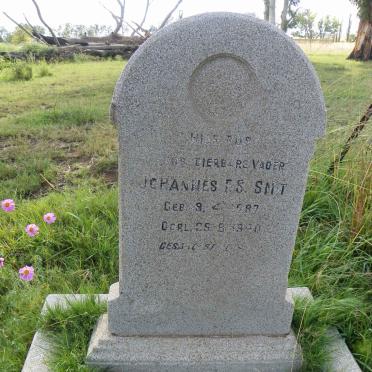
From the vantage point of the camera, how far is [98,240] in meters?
2.71

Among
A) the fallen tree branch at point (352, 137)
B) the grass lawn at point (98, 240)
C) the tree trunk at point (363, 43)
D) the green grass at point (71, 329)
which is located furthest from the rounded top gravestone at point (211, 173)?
the tree trunk at point (363, 43)

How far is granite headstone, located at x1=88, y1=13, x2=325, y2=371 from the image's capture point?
148 centimetres

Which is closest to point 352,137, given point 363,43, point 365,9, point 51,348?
point 51,348

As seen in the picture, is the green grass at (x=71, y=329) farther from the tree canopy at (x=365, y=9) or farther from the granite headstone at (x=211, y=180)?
the tree canopy at (x=365, y=9)

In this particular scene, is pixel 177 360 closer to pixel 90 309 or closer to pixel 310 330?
pixel 90 309

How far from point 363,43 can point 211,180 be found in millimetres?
16250

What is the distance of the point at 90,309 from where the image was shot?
6.96 ft

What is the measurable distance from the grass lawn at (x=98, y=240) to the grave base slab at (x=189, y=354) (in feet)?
0.32

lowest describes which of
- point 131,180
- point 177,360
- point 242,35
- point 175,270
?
point 177,360

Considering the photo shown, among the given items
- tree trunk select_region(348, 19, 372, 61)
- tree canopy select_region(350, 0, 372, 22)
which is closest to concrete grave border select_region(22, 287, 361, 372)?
tree canopy select_region(350, 0, 372, 22)

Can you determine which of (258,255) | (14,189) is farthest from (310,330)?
(14,189)

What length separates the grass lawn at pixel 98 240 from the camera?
2117 millimetres

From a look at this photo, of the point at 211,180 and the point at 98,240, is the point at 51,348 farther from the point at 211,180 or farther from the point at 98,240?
the point at 211,180

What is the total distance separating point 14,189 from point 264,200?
2.63 meters
